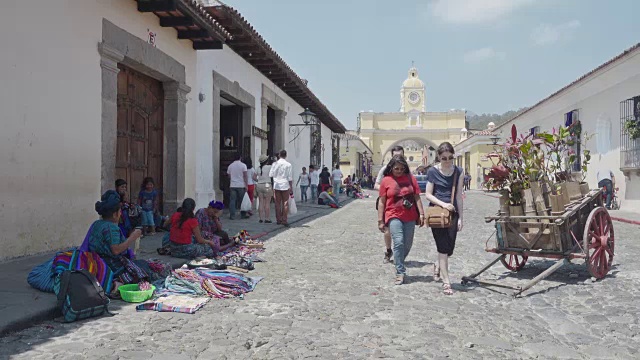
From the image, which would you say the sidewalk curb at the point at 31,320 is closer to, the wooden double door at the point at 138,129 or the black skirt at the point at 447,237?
the black skirt at the point at 447,237

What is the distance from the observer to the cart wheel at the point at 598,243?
16.8 ft

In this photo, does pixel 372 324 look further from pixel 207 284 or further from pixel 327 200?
pixel 327 200

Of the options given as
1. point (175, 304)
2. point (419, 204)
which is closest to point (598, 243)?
point (419, 204)

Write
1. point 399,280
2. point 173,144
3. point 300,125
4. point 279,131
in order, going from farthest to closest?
point 300,125 → point 279,131 → point 173,144 → point 399,280

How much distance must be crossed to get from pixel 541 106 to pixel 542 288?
18.1 metres

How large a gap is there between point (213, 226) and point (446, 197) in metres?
3.35

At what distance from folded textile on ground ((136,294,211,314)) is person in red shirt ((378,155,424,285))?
1.92 metres

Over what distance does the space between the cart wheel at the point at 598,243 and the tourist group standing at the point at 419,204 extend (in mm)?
1311

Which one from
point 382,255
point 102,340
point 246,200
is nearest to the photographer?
point 102,340

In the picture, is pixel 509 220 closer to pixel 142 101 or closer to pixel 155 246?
pixel 155 246

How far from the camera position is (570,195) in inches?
210

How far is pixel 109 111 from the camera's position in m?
6.89

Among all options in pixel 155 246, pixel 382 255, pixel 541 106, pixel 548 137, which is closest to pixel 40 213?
pixel 155 246

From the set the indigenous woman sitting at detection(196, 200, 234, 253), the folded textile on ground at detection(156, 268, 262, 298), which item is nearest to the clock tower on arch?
the indigenous woman sitting at detection(196, 200, 234, 253)
